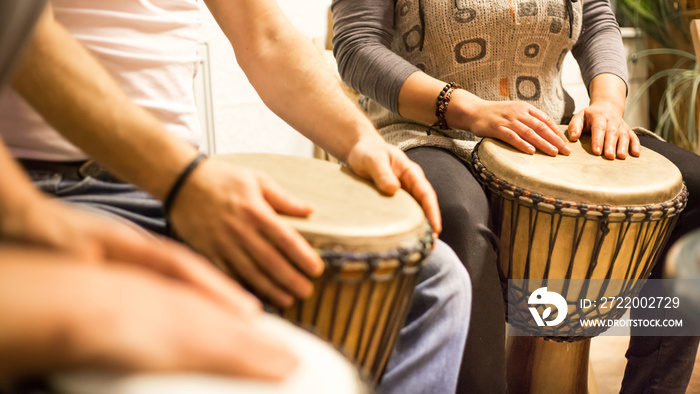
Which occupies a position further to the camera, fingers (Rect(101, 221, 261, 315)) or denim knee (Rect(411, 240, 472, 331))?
denim knee (Rect(411, 240, 472, 331))

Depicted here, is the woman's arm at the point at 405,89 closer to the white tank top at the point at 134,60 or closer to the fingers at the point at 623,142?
the fingers at the point at 623,142

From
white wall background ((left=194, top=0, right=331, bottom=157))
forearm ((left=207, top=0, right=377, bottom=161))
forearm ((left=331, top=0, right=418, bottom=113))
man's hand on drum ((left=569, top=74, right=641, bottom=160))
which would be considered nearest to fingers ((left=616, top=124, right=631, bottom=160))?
man's hand on drum ((left=569, top=74, right=641, bottom=160))

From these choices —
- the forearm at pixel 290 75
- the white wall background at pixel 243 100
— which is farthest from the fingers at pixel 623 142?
the white wall background at pixel 243 100

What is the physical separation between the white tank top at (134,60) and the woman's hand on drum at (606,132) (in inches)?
31.3

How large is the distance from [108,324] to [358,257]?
324mm

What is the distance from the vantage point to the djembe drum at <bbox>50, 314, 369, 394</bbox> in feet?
1.15

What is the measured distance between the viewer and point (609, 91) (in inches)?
54.0

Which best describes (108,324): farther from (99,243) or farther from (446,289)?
(446,289)

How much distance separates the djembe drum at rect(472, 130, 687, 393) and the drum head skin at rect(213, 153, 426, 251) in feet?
1.22

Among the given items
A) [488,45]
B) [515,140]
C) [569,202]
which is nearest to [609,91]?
[488,45]

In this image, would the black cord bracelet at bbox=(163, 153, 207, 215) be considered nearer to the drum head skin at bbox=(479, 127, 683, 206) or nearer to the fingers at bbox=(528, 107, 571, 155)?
the drum head skin at bbox=(479, 127, 683, 206)

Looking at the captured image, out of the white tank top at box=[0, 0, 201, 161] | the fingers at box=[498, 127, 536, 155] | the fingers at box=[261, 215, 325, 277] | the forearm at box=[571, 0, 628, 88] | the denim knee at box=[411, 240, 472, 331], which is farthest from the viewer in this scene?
the forearm at box=[571, 0, 628, 88]

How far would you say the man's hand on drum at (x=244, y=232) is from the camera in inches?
21.9

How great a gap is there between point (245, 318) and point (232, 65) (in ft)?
7.74
